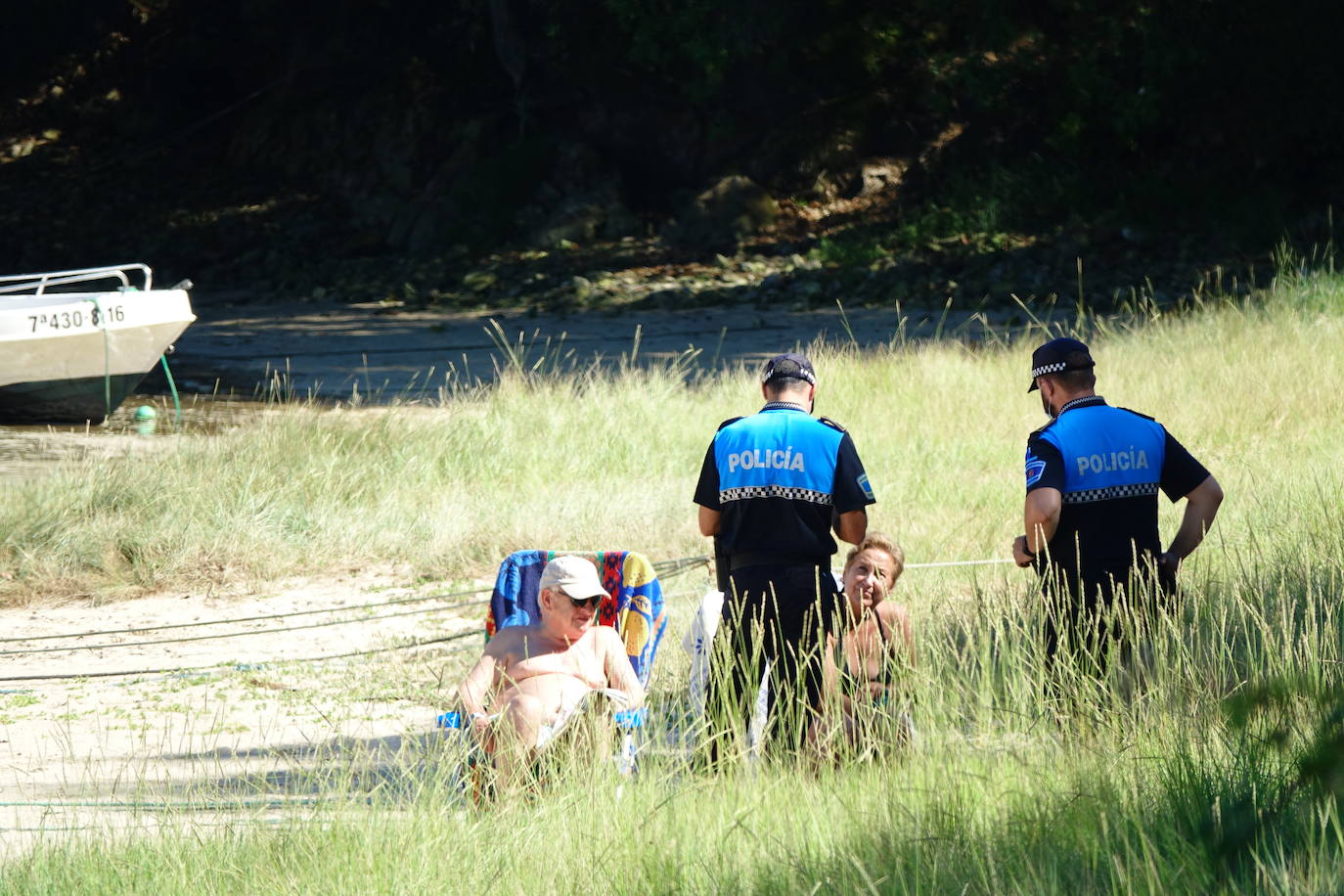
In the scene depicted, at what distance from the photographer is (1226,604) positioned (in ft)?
19.4

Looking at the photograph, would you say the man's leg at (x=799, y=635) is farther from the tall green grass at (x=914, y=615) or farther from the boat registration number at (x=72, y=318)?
the boat registration number at (x=72, y=318)

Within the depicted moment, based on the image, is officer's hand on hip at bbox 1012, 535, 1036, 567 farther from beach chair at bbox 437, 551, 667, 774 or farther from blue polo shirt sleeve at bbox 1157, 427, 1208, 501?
beach chair at bbox 437, 551, 667, 774

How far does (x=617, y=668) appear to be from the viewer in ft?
17.7

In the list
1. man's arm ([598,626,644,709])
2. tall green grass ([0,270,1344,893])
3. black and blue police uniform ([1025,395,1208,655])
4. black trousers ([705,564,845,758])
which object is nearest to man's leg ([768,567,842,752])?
black trousers ([705,564,845,758])

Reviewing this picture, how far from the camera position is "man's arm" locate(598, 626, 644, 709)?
17.6 ft

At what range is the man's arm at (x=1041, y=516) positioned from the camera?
196 inches

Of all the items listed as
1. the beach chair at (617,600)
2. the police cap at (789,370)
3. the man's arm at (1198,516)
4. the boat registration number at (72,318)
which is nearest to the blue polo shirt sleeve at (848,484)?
the police cap at (789,370)

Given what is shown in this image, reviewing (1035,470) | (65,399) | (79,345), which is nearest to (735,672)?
(1035,470)

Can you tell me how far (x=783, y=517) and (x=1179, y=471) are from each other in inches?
51.6

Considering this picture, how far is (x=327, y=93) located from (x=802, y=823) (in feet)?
103

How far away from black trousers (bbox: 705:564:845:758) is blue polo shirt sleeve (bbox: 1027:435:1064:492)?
0.75 m

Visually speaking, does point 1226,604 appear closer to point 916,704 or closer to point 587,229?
point 916,704

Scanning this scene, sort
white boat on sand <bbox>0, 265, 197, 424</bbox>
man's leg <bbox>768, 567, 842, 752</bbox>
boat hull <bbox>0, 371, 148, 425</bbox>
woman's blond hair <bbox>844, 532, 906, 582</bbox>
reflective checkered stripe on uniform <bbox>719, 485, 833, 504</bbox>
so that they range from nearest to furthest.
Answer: man's leg <bbox>768, 567, 842, 752</bbox>, reflective checkered stripe on uniform <bbox>719, 485, 833, 504</bbox>, woman's blond hair <bbox>844, 532, 906, 582</bbox>, white boat on sand <bbox>0, 265, 197, 424</bbox>, boat hull <bbox>0, 371, 148, 425</bbox>

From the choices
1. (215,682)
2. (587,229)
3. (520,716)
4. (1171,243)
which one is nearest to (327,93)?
(587,229)
